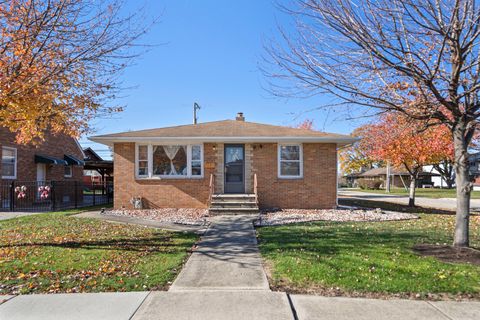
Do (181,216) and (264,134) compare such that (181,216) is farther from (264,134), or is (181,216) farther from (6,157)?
(6,157)

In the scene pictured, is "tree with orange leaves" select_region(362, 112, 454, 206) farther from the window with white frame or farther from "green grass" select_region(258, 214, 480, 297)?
the window with white frame

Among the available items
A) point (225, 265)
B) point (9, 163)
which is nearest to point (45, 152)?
point (9, 163)

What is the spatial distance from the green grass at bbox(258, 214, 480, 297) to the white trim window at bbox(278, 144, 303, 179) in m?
5.02

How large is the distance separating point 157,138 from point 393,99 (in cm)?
908

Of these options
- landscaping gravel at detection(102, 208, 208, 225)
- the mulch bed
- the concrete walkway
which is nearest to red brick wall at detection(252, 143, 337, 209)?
landscaping gravel at detection(102, 208, 208, 225)

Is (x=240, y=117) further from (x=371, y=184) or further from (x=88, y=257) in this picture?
(x=371, y=184)

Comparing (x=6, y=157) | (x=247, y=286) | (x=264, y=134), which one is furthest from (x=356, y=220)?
(x=6, y=157)

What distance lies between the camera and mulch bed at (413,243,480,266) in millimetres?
5977

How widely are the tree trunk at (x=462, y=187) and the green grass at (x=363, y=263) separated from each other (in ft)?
3.02

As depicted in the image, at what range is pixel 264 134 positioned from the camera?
1373cm

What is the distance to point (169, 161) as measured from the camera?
46.5 feet

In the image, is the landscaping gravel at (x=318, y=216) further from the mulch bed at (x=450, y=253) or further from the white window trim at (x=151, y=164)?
the mulch bed at (x=450, y=253)

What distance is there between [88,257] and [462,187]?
7.07 metres

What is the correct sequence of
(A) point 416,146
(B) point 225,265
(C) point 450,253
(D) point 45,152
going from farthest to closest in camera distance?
(D) point 45,152, (A) point 416,146, (C) point 450,253, (B) point 225,265
